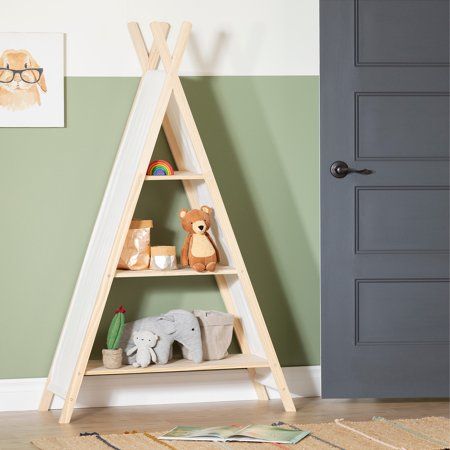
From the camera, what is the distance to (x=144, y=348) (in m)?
3.06

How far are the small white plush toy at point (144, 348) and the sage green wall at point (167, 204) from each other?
0.71 ft

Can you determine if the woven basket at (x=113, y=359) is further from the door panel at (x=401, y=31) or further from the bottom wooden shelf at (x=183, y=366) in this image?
the door panel at (x=401, y=31)

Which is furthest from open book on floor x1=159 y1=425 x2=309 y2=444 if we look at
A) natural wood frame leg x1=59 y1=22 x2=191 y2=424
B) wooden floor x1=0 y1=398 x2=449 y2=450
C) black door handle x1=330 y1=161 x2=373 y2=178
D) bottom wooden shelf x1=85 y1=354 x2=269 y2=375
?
black door handle x1=330 y1=161 x2=373 y2=178

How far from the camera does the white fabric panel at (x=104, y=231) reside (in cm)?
298

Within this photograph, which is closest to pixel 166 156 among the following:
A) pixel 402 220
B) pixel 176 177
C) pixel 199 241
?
pixel 176 177

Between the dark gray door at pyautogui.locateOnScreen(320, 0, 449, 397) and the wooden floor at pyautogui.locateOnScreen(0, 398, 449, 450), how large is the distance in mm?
76

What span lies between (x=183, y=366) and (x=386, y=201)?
96cm

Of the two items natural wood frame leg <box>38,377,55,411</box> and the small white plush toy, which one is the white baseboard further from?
the small white plush toy

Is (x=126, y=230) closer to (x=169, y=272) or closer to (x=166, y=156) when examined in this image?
(x=169, y=272)

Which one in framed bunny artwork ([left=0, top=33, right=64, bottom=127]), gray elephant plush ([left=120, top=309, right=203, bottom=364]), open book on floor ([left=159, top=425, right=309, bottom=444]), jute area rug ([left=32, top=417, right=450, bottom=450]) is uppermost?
framed bunny artwork ([left=0, top=33, right=64, bottom=127])

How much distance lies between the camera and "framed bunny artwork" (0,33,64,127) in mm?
3178

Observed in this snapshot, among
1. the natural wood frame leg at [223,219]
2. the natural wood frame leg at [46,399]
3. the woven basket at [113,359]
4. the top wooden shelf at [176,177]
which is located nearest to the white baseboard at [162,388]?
the natural wood frame leg at [46,399]

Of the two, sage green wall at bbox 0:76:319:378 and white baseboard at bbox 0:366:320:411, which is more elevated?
sage green wall at bbox 0:76:319:378

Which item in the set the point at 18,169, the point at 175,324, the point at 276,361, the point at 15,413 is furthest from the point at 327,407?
the point at 18,169
